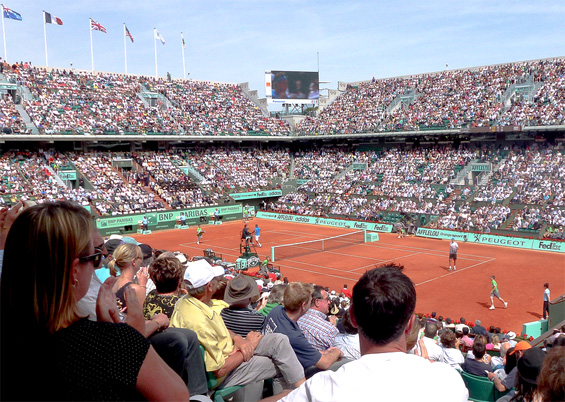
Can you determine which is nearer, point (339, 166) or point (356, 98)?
point (339, 166)

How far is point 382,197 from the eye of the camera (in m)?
46.2

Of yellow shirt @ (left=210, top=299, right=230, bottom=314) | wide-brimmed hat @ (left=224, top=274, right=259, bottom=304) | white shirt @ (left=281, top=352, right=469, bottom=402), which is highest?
white shirt @ (left=281, top=352, right=469, bottom=402)

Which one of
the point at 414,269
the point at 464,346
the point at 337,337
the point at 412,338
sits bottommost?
the point at 414,269

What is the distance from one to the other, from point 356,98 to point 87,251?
63931 mm

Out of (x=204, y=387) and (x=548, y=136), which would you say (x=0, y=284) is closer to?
(x=204, y=387)

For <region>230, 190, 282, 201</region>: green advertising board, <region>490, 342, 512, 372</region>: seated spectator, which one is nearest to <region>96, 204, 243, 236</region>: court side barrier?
<region>230, 190, 282, 201</region>: green advertising board

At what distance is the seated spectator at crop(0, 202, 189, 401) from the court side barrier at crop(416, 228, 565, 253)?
34637mm

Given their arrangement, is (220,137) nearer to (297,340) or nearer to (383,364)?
(297,340)

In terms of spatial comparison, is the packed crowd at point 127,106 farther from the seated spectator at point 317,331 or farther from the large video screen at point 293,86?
the seated spectator at point 317,331

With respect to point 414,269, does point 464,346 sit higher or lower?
higher

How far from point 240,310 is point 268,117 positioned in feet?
202

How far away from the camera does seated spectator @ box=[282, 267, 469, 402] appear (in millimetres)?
2238

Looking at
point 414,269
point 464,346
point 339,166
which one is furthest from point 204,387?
point 339,166

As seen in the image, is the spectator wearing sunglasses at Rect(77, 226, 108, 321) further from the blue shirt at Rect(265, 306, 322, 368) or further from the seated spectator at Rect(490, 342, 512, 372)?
the seated spectator at Rect(490, 342, 512, 372)
